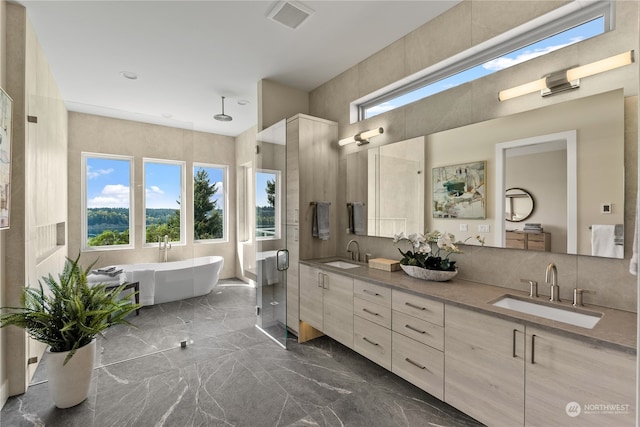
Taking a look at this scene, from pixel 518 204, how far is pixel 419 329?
1.09 m

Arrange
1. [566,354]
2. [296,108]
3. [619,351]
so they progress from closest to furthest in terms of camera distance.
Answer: [619,351], [566,354], [296,108]

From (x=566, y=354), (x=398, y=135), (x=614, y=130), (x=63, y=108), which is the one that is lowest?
(x=566, y=354)

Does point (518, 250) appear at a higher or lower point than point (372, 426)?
higher

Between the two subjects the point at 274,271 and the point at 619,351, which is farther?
the point at 274,271

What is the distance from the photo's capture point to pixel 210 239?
134 inches

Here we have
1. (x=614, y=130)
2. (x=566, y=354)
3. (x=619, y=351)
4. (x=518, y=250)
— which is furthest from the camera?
(x=518, y=250)

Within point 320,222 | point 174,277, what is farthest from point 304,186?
point 174,277

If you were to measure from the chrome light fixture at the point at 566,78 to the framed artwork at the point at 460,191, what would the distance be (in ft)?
1.64

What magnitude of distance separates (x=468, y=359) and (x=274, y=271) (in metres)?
2.16

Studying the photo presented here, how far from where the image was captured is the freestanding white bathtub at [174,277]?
2.97 metres

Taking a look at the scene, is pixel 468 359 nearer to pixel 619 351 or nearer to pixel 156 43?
pixel 619 351

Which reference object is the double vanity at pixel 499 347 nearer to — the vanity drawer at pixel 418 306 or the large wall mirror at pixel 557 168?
the vanity drawer at pixel 418 306

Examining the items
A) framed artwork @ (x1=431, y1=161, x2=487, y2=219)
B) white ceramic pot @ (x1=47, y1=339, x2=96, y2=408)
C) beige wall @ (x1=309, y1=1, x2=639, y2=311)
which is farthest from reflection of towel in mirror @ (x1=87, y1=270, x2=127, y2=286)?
framed artwork @ (x1=431, y1=161, x2=487, y2=219)

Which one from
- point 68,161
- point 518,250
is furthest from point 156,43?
point 518,250
